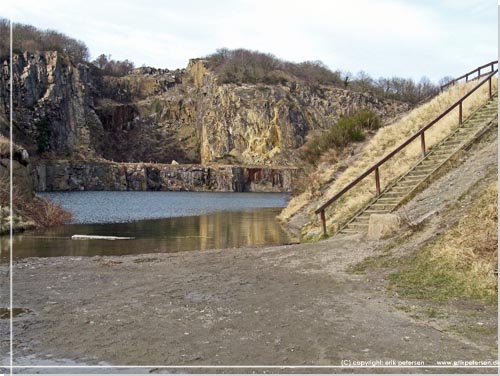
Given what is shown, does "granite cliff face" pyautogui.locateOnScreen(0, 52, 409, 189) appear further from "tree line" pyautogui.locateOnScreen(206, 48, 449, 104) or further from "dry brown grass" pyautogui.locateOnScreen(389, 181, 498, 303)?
"dry brown grass" pyautogui.locateOnScreen(389, 181, 498, 303)

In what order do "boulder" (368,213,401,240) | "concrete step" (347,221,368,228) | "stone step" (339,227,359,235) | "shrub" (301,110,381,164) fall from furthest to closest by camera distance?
"shrub" (301,110,381,164) < "concrete step" (347,221,368,228) < "stone step" (339,227,359,235) < "boulder" (368,213,401,240)

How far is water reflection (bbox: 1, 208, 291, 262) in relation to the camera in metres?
18.2

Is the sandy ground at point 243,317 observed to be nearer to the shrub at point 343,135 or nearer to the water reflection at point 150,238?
the water reflection at point 150,238

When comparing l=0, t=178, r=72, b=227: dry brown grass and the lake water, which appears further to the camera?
l=0, t=178, r=72, b=227: dry brown grass

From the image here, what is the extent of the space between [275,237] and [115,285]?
12.3 m

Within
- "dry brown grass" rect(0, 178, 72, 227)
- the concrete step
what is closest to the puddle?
the concrete step

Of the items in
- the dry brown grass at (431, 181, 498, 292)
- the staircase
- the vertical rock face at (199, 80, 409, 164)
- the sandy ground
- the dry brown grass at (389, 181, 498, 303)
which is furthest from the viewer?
the vertical rock face at (199, 80, 409, 164)

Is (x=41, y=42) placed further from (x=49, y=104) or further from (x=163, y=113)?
(x=163, y=113)

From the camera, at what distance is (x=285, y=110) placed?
4604 inches

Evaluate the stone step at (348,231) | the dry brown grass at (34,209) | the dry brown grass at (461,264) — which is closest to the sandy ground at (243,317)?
the dry brown grass at (461,264)

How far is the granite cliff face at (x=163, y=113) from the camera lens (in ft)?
336

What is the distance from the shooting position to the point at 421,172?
17.5 metres

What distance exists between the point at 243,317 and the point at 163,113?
445ft

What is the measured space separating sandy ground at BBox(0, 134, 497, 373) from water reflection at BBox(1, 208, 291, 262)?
5315mm
